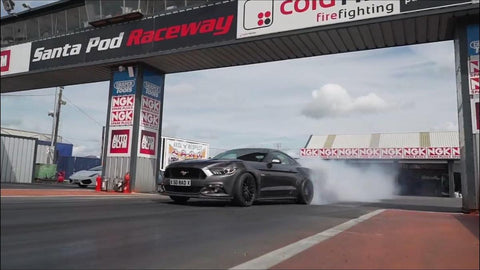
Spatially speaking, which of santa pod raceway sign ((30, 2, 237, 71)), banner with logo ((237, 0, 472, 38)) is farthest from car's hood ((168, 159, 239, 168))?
santa pod raceway sign ((30, 2, 237, 71))

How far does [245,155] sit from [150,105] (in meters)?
8.06

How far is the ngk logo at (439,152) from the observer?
3403 centimetres

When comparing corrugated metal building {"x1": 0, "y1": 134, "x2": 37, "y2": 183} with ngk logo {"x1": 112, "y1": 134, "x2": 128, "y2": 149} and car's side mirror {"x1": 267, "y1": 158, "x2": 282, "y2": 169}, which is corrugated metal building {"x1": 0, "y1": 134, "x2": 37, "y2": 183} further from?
ngk logo {"x1": 112, "y1": 134, "x2": 128, "y2": 149}

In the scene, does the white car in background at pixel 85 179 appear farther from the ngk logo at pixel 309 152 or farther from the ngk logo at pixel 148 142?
the ngk logo at pixel 309 152

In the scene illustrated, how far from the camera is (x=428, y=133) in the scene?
4084 cm

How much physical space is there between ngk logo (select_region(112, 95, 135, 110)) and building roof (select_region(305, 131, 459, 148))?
28615 millimetres

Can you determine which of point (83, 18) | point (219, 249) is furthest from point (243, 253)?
point (83, 18)

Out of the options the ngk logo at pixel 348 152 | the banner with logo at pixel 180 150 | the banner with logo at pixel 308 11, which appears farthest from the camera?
the ngk logo at pixel 348 152

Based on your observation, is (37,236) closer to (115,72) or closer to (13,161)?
(13,161)

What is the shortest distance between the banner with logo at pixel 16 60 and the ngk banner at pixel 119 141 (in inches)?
212

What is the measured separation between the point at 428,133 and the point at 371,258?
134ft

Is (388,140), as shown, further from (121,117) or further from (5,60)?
(5,60)

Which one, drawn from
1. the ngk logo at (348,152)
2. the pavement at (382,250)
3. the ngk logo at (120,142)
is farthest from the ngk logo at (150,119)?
the ngk logo at (348,152)

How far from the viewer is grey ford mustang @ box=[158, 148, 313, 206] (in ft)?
25.7
